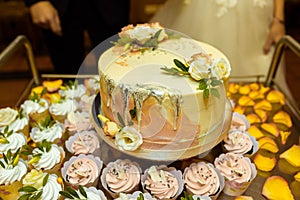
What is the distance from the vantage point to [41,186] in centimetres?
103

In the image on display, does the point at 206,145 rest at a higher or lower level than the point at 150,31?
lower

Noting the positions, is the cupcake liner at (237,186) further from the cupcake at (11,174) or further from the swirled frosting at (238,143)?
the cupcake at (11,174)

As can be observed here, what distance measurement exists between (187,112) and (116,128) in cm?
21

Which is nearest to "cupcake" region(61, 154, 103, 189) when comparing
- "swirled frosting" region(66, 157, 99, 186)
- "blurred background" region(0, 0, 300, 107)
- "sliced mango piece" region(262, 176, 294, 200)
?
"swirled frosting" region(66, 157, 99, 186)

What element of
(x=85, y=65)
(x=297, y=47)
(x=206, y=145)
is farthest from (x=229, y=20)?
(x=206, y=145)

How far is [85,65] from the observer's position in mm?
1340

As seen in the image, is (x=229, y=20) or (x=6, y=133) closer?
(x=6, y=133)

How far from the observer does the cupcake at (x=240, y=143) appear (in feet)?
3.85

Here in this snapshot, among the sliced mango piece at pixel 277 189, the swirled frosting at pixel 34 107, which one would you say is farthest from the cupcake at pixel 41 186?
the sliced mango piece at pixel 277 189

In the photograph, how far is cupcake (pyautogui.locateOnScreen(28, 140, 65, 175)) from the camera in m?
1.09

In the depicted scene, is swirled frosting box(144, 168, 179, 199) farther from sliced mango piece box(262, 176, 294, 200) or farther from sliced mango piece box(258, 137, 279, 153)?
sliced mango piece box(258, 137, 279, 153)

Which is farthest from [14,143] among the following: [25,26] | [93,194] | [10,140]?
[25,26]

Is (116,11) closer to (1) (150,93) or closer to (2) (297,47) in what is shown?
(2) (297,47)

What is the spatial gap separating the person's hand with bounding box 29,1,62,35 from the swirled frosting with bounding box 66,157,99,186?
0.87 metres
